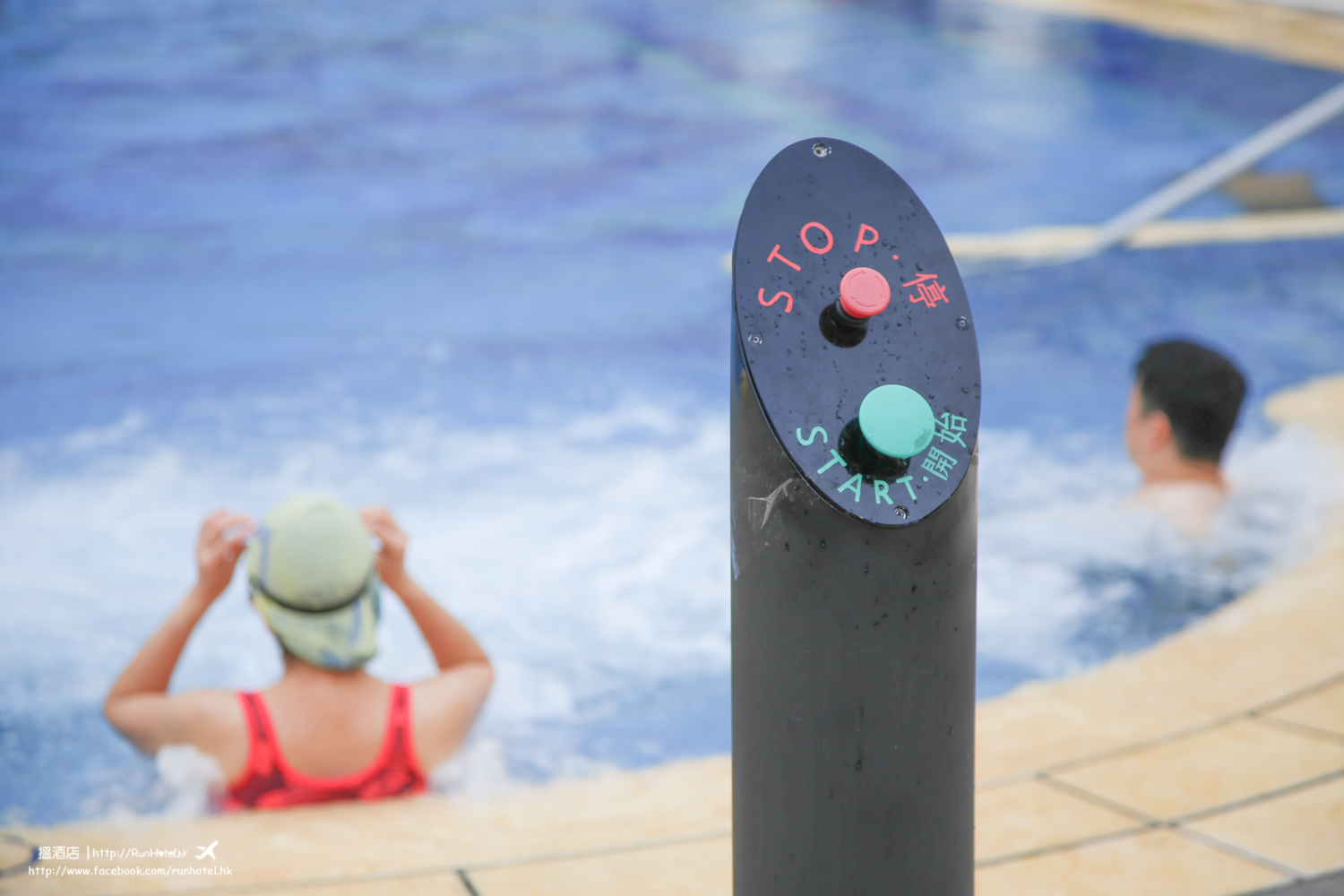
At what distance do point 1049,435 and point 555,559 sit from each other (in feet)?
9.83

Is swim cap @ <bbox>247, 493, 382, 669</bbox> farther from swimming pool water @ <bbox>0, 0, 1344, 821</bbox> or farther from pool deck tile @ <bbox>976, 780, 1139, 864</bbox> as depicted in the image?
pool deck tile @ <bbox>976, 780, 1139, 864</bbox>

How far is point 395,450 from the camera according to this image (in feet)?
22.8

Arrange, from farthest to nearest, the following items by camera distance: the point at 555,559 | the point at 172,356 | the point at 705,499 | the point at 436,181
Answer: the point at 436,181 → the point at 172,356 → the point at 705,499 → the point at 555,559

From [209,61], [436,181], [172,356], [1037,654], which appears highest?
[209,61]

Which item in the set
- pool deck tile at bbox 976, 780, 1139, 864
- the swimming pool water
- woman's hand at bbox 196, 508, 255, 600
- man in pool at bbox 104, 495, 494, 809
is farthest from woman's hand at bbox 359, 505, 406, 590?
pool deck tile at bbox 976, 780, 1139, 864

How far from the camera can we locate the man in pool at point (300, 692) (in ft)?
9.05

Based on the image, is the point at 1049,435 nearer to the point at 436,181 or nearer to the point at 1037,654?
the point at 1037,654

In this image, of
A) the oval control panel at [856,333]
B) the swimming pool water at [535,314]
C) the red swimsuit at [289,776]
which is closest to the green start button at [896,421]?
the oval control panel at [856,333]

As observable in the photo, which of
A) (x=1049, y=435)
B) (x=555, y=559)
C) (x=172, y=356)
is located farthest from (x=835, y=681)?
(x=172, y=356)

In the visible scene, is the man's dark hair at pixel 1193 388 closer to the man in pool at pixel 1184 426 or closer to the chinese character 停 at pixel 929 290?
the man in pool at pixel 1184 426

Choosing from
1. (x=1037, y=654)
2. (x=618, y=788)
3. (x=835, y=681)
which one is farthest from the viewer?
(x=1037, y=654)

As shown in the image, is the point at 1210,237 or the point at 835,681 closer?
the point at 835,681

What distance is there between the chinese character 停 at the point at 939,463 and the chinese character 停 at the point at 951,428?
2cm

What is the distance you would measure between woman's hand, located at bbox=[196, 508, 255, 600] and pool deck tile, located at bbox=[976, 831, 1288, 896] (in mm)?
1807
